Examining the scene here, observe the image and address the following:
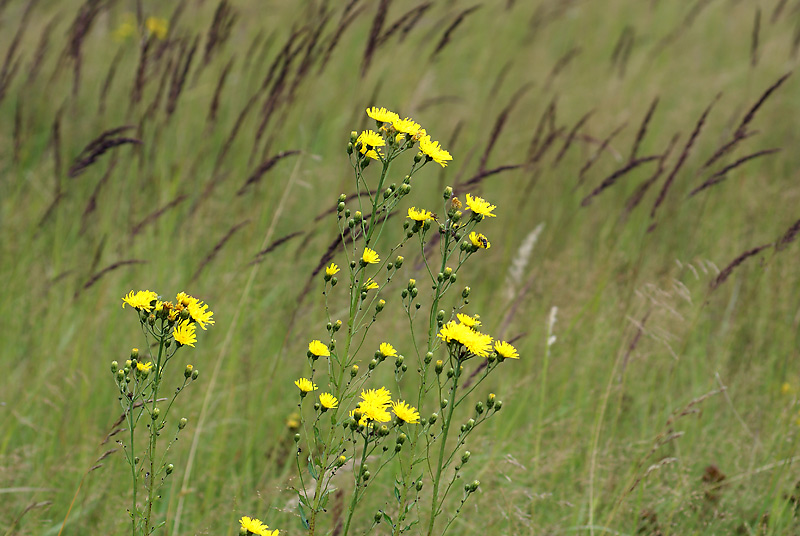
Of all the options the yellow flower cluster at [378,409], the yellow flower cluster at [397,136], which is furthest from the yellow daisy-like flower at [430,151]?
the yellow flower cluster at [378,409]

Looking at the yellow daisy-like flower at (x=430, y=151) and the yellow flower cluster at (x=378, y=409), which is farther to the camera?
the yellow daisy-like flower at (x=430, y=151)

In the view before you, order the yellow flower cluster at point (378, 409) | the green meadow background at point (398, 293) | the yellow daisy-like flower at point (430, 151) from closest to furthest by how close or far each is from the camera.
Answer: the yellow flower cluster at point (378, 409)
the yellow daisy-like flower at point (430, 151)
the green meadow background at point (398, 293)

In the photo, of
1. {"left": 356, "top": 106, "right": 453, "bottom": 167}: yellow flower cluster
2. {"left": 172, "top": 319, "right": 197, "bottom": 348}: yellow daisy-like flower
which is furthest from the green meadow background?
{"left": 356, "top": 106, "right": 453, "bottom": 167}: yellow flower cluster

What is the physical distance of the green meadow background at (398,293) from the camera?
2203 millimetres

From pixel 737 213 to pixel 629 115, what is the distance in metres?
1.00

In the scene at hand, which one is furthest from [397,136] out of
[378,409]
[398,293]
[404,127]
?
[398,293]

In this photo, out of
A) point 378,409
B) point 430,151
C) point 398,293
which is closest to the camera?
point 378,409

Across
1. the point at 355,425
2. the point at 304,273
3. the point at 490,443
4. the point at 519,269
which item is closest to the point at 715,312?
the point at 519,269

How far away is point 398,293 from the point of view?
3.21 meters

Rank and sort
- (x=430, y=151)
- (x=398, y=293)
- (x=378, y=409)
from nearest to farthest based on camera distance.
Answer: (x=378, y=409)
(x=430, y=151)
(x=398, y=293)

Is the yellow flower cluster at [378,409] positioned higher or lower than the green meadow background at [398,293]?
lower

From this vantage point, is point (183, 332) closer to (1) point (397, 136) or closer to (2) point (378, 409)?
(2) point (378, 409)

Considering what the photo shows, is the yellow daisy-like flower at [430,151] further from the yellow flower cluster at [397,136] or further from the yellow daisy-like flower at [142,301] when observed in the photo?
the yellow daisy-like flower at [142,301]

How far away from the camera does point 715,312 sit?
3398 mm
